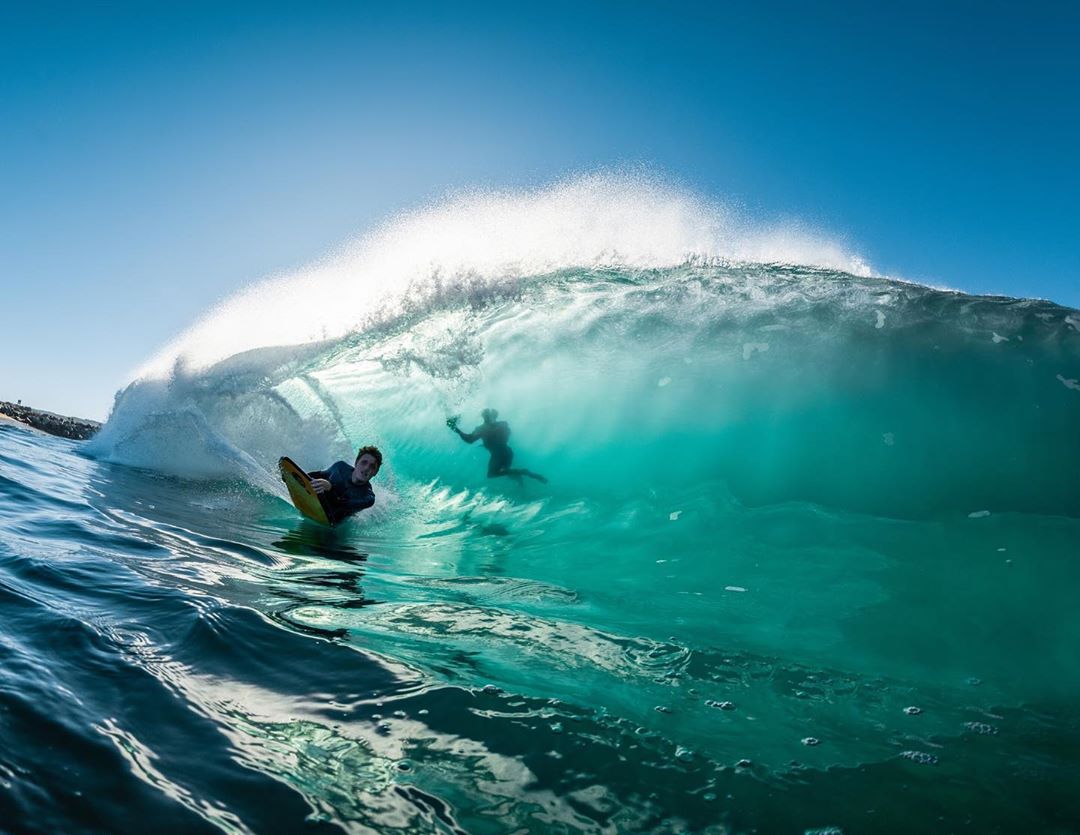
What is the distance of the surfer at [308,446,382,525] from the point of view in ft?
25.7

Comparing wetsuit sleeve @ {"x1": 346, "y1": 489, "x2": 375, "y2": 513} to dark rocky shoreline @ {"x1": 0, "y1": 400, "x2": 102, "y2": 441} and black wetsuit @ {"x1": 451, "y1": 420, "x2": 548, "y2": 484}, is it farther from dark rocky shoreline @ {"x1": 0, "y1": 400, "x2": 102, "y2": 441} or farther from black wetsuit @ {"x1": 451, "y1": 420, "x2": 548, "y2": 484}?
Result: dark rocky shoreline @ {"x1": 0, "y1": 400, "x2": 102, "y2": 441}

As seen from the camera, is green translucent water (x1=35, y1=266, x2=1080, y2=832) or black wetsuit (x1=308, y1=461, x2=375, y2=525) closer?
green translucent water (x1=35, y1=266, x2=1080, y2=832)

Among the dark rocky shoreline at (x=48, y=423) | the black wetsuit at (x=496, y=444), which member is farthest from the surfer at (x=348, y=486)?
the dark rocky shoreline at (x=48, y=423)

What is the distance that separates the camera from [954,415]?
7.39 m

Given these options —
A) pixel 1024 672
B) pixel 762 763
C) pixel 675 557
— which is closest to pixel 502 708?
pixel 762 763

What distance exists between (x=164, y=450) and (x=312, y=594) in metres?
10.3

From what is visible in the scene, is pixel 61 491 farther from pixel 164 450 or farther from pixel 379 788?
pixel 379 788

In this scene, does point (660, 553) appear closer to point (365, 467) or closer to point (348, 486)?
point (365, 467)

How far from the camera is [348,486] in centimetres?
797

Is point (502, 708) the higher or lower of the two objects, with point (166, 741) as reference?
higher

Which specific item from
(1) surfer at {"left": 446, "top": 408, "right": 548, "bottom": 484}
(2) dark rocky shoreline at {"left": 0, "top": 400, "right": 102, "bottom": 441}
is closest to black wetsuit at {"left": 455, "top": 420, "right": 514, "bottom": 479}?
(1) surfer at {"left": 446, "top": 408, "right": 548, "bottom": 484}

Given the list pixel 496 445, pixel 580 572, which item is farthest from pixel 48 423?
pixel 580 572

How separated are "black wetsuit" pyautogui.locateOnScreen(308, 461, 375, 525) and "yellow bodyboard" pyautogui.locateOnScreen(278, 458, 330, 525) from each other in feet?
0.35

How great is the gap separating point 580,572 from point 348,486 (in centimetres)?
358
